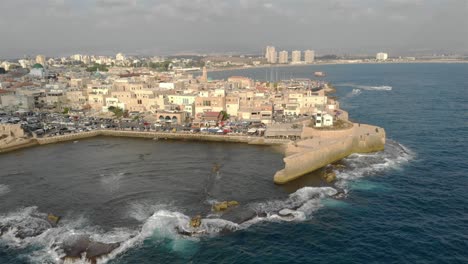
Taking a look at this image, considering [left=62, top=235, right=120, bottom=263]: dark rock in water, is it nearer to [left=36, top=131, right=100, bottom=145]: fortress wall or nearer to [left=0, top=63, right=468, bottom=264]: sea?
[left=0, top=63, right=468, bottom=264]: sea

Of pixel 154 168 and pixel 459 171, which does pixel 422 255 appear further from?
pixel 154 168

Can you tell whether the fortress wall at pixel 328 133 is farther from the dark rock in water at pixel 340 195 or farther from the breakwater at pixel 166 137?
the dark rock in water at pixel 340 195

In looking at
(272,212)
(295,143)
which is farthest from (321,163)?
(272,212)

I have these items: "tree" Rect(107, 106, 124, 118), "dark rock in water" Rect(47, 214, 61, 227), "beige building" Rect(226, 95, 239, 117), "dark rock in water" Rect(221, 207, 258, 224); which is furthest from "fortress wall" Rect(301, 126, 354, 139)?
"tree" Rect(107, 106, 124, 118)

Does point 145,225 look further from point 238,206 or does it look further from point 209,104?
point 209,104

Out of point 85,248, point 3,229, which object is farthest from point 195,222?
point 3,229

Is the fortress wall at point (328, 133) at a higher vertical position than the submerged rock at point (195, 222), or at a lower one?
higher

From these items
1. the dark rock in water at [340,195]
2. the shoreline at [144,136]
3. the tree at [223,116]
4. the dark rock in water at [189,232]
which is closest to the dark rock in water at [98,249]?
the dark rock in water at [189,232]

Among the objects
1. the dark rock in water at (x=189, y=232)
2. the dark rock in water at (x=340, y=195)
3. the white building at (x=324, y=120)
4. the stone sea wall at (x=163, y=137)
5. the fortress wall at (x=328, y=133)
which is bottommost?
the dark rock in water at (x=189, y=232)
